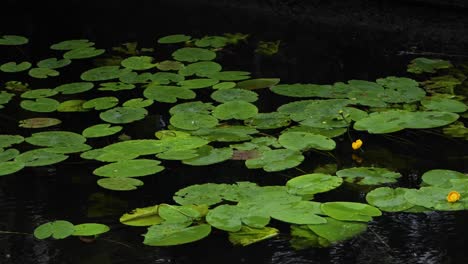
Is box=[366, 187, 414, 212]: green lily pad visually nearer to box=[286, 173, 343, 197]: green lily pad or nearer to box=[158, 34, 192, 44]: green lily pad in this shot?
box=[286, 173, 343, 197]: green lily pad

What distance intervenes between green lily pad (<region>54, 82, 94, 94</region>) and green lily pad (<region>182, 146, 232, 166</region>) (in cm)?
71

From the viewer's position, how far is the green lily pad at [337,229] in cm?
220

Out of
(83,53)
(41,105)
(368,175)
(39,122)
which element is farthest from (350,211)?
(83,53)

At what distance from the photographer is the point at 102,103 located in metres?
3.07

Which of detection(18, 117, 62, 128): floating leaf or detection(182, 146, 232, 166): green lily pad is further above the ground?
detection(182, 146, 232, 166): green lily pad

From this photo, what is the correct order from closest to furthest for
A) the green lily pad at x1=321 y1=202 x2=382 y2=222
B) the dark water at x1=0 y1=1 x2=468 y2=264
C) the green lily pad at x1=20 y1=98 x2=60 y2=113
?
the dark water at x1=0 y1=1 x2=468 y2=264 → the green lily pad at x1=321 y1=202 x2=382 y2=222 → the green lily pad at x1=20 y1=98 x2=60 y2=113

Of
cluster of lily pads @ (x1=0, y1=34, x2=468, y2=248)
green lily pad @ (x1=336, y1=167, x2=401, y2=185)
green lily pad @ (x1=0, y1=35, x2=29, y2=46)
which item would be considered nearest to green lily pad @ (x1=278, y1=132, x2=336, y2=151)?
cluster of lily pads @ (x1=0, y1=34, x2=468, y2=248)

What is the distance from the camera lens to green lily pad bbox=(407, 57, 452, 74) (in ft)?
10.9

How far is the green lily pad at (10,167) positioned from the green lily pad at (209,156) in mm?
468

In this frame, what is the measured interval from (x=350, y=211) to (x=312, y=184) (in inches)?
7.0

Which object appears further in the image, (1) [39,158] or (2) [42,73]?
(2) [42,73]

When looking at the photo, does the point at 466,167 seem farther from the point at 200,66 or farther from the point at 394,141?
the point at 200,66

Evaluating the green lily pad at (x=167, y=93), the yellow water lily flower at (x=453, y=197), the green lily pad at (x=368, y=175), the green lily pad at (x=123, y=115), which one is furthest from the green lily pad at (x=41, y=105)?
the yellow water lily flower at (x=453, y=197)

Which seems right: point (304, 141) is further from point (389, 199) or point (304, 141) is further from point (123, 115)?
point (123, 115)
